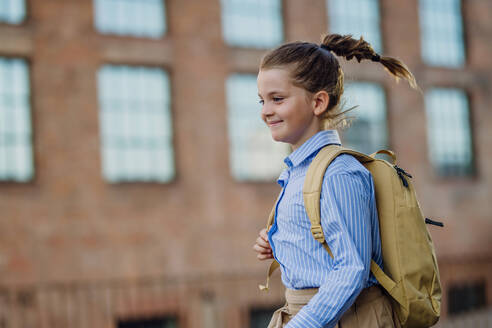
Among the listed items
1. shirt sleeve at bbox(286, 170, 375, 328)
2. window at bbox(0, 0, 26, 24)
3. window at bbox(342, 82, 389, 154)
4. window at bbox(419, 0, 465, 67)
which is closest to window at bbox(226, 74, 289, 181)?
window at bbox(342, 82, 389, 154)

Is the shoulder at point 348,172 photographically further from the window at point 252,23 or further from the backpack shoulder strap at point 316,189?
the window at point 252,23

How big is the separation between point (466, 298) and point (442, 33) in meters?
6.90

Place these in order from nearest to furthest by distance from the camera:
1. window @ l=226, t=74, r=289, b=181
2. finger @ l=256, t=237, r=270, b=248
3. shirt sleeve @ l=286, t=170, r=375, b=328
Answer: shirt sleeve @ l=286, t=170, r=375, b=328, finger @ l=256, t=237, r=270, b=248, window @ l=226, t=74, r=289, b=181

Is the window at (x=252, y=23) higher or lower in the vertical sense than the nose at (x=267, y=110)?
higher

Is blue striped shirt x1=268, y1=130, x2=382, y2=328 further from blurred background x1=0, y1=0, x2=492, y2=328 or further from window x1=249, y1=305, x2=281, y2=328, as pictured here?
window x1=249, y1=305, x2=281, y2=328

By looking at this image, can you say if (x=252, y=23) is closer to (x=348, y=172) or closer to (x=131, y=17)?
(x=131, y=17)

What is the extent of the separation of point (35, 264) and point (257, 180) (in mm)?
5052

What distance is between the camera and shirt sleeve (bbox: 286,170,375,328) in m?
2.16

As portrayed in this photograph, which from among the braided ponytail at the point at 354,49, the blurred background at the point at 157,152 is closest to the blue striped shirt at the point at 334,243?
the braided ponytail at the point at 354,49

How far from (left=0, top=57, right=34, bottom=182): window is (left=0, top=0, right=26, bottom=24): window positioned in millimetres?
765

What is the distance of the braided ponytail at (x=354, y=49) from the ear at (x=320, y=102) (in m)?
0.23

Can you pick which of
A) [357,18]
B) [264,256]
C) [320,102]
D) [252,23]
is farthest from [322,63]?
[357,18]

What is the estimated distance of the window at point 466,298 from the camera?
17.9 meters

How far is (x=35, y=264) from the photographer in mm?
13164
